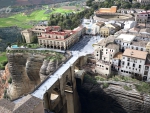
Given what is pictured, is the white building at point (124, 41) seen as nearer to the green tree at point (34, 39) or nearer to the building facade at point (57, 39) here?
the building facade at point (57, 39)

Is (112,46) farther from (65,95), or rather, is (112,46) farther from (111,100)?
(65,95)

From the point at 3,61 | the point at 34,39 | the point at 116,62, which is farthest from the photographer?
the point at 3,61

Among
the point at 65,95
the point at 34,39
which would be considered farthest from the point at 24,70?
the point at 65,95

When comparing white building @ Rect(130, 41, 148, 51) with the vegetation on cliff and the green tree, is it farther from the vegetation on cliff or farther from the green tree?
the green tree

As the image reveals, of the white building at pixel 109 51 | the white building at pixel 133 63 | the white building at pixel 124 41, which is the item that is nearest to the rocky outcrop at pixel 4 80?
the white building at pixel 109 51

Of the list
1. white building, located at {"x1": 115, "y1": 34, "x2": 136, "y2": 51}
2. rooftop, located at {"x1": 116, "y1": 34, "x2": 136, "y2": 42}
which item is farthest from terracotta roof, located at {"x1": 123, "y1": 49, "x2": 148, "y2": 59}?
rooftop, located at {"x1": 116, "y1": 34, "x2": 136, "y2": 42}

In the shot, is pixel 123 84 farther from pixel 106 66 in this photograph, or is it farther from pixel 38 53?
pixel 38 53

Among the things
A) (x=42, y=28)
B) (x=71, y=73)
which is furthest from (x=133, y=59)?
(x=42, y=28)
